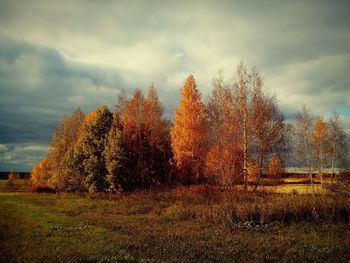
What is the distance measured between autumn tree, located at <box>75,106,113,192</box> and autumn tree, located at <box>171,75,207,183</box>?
409 inches

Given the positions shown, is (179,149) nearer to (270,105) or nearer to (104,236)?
(270,105)

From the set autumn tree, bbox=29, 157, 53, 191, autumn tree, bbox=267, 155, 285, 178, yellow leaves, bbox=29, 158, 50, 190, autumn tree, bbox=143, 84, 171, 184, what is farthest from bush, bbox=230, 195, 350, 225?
yellow leaves, bbox=29, 158, 50, 190

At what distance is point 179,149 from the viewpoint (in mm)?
47812

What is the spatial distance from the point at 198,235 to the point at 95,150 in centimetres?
3202

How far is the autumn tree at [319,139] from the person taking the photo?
47594 millimetres

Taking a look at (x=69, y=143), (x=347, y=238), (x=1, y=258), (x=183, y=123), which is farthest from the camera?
(x=69, y=143)

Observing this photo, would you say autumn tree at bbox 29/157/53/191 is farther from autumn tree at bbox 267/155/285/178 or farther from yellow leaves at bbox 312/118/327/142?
yellow leaves at bbox 312/118/327/142

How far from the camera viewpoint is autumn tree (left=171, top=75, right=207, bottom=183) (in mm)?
47281

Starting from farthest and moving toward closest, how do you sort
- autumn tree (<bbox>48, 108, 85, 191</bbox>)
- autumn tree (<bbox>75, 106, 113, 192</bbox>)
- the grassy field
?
autumn tree (<bbox>48, 108, 85, 191</bbox>) < autumn tree (<bbox>75, 106, 113, 192</bbox>) < the grassy field

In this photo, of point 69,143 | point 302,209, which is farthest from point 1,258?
point 69,143

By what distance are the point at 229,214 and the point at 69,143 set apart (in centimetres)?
5160

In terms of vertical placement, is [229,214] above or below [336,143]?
below

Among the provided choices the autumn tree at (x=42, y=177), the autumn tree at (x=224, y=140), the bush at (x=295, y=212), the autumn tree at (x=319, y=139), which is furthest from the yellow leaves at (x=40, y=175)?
the bush at (x=295, y=212)

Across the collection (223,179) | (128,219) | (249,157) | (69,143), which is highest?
(69,143)
